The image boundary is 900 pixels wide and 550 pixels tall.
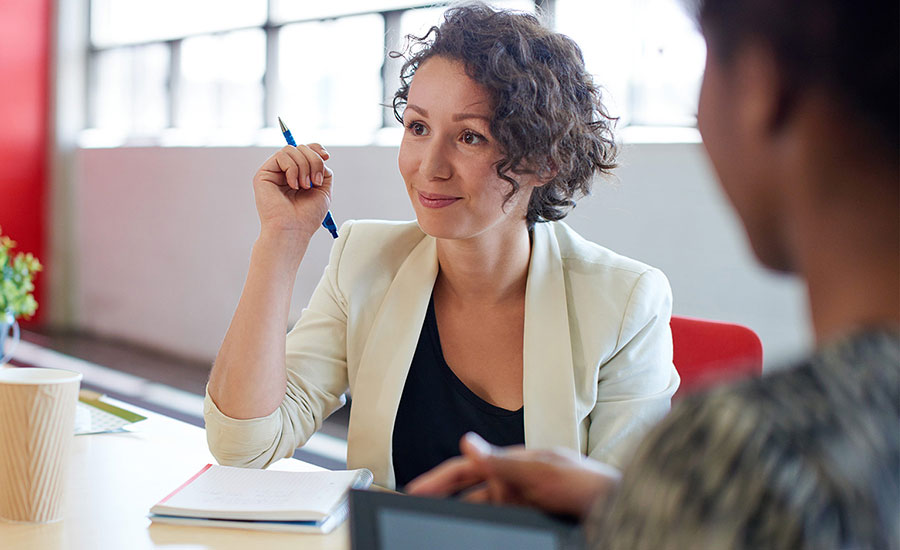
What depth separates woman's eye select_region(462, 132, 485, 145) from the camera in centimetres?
148

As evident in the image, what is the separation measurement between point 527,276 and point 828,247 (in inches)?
44.1

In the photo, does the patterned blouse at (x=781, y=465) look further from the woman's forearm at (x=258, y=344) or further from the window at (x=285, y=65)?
the window at (x=285, y=65)

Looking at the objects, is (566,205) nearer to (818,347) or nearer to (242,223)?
(818,347)

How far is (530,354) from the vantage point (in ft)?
4.64

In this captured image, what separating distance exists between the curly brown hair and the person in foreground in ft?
3.08

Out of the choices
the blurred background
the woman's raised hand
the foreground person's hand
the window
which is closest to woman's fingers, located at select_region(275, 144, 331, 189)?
the woman's raised hand

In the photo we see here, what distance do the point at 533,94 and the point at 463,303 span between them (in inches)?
15.5

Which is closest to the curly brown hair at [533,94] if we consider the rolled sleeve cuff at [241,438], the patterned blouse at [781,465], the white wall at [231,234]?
the rolled sleeve cuff at [241,438]

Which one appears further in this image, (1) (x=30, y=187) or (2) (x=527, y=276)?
(1) (x=30, y=187)

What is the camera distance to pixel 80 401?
1.58 meters

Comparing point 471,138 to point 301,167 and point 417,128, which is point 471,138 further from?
point 301,167

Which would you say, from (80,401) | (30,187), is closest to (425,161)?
(80,401)

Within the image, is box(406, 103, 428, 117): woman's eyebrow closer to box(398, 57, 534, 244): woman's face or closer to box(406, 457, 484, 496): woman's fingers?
box(398, 57, 534, 244): woman's face

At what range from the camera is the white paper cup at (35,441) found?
0.97 meters
